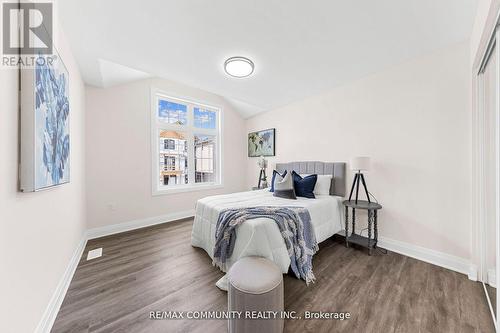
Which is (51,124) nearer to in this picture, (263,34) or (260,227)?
(260,227)

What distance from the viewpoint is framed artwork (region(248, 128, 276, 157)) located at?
4.30 metres

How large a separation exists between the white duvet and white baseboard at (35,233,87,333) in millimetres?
1229

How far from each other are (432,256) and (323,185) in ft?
4.76

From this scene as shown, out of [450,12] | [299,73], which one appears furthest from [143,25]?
[450,12]

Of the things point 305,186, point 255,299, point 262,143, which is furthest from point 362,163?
point 262,143

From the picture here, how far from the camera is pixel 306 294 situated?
1.72 metres

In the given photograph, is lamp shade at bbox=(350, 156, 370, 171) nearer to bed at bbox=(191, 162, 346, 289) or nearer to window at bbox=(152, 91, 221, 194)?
bed at bbox=(191, 162, 346, 289)

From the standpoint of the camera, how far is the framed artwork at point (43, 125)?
108 centimetres

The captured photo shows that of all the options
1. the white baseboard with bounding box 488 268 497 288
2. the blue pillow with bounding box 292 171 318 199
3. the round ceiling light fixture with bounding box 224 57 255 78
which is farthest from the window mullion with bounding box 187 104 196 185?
the white baseboard with bounding box 488 268 497 288

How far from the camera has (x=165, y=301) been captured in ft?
5.42

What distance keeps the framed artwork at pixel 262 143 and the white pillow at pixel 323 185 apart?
148 centimetres

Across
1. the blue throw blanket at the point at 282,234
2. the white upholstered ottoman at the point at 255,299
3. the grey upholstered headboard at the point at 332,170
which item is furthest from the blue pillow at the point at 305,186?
the white upholstered ottoman at the point at 255,299

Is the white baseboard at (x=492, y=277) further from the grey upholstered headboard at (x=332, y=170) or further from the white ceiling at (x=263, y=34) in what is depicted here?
the white ceiling at (x=263, y=34)

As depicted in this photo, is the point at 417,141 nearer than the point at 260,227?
No
